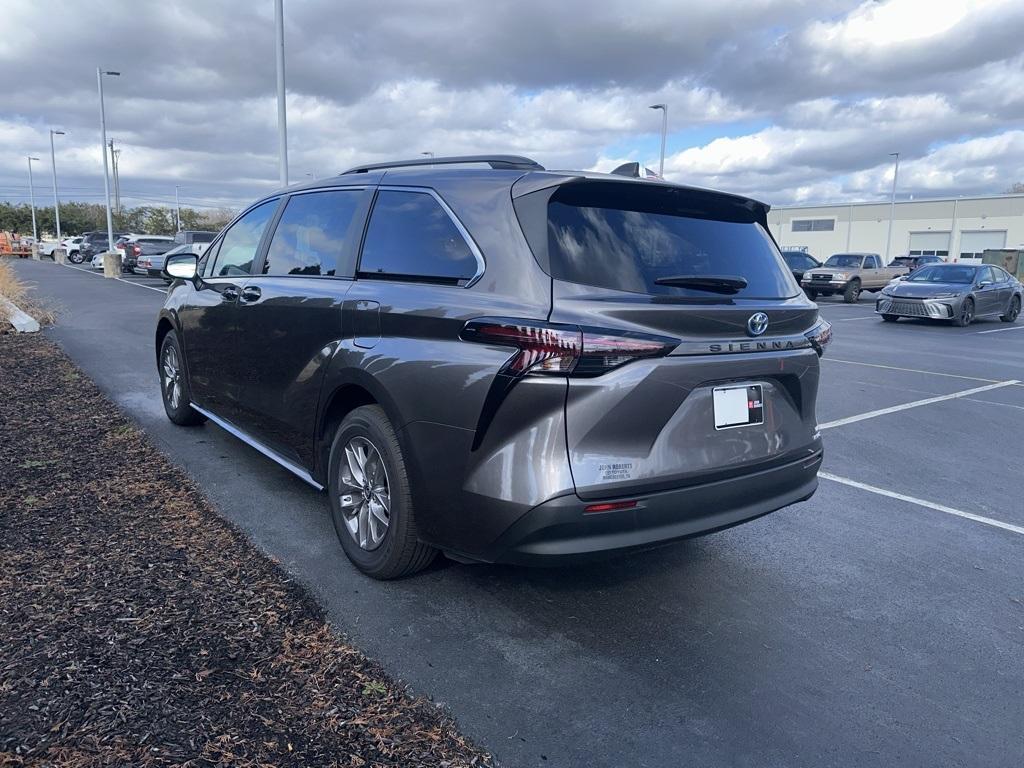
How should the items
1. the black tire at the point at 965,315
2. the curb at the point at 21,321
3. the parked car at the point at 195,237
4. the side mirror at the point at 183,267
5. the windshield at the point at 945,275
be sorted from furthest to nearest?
the parked car at the point at 195,237
the windshield at the point at 945,275
the black tire at the point at 965,315
the curb at the point at 21,321
the side mirror at the point at 183,267

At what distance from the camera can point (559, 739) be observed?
8.01 feet

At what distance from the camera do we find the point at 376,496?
3.44 meters

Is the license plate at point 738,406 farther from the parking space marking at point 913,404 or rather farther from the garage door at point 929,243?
the garage door at point 929,243

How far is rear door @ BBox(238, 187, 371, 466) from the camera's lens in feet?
12.3

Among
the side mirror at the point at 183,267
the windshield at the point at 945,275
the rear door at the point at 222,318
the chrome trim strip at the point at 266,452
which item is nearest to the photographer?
the chrome trim strip at the point at 266,452

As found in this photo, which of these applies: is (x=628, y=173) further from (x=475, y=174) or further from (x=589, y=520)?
(x=589, y=520)

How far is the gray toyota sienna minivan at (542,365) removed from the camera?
268 centimetres

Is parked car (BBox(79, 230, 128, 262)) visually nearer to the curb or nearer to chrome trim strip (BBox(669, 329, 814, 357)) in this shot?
the curb

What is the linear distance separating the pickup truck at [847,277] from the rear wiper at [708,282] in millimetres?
25446

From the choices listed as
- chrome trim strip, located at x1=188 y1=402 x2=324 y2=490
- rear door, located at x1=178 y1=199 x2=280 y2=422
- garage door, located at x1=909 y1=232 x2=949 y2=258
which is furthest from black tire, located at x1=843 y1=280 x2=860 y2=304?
garage door, located at x1=909 y1=232 x2=949 y2=258

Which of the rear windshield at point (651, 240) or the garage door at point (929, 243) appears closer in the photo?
the rear windshield at point (651, 240)

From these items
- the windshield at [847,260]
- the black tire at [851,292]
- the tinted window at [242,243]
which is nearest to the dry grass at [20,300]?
Answer: the tinted window at [242,243]

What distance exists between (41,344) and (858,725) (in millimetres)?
11298

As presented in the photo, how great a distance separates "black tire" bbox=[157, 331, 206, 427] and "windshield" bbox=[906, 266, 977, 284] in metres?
19.2
